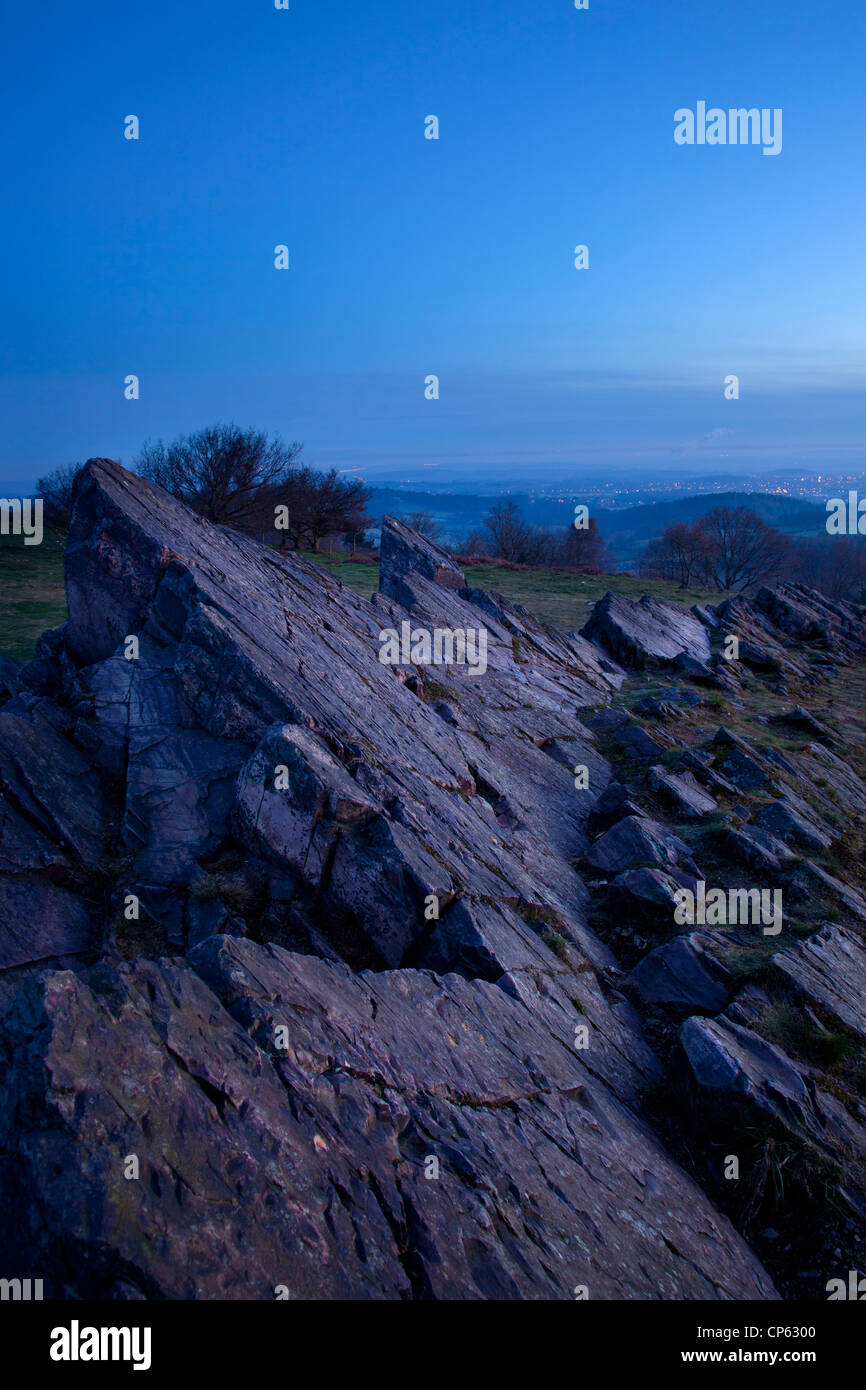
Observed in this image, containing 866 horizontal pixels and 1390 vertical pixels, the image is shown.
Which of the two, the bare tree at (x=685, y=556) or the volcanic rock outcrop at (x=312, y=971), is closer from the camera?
the volcanic rock outcrop at (x=312, y=971)

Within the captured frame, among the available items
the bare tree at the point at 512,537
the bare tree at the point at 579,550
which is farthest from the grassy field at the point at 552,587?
the bare tree at the point at 512,537

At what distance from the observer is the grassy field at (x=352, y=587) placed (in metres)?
29.4

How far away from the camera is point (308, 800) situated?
9.88m

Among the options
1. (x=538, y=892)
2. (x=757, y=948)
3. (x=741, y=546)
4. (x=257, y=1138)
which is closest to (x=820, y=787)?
(x=757, y=948)

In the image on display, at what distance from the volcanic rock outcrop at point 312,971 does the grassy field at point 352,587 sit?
1380cm

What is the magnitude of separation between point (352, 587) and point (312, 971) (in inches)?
1205

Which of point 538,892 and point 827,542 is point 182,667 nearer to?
point 538,892

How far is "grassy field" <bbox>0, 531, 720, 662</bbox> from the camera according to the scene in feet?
96.4

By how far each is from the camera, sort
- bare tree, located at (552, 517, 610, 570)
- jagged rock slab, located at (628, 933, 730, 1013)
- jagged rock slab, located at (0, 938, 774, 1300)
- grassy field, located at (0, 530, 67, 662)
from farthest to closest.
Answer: bare tree, located at (552, 517, 610, 570) < grassy field, located at (0, 530, 67, 662) < jagged rock slab, located at (628, 933, 730, 1013) < jagged rock slab, located at (0, 938, 774, 1300)

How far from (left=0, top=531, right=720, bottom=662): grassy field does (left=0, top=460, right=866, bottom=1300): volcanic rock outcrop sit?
45.3 feet
